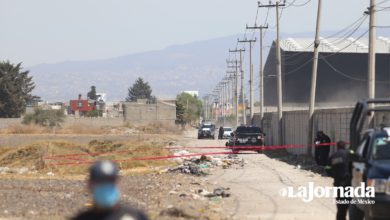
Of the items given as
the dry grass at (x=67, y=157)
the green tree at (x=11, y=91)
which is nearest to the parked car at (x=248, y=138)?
the dry grass at (x=67, y=157)

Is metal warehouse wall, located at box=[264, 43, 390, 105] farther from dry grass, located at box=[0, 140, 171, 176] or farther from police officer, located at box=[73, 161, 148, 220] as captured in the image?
police officer, located at box=[73, 161, 148, 220]

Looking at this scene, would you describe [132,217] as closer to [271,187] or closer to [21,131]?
[271,187]

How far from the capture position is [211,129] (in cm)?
8950

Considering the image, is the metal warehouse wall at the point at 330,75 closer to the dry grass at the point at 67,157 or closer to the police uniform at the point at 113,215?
the dry grass at the point at 67,157

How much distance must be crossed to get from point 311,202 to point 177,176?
36.9 ft

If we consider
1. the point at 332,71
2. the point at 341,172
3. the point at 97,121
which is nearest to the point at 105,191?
the point at 341,172

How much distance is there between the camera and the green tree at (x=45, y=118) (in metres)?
112

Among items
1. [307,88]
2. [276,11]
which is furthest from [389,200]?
[307,88]

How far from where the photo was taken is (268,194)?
21.2 metres

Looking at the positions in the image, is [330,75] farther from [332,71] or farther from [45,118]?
[45,118]

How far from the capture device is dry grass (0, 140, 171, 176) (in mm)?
37562

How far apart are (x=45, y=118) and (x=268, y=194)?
320 ft

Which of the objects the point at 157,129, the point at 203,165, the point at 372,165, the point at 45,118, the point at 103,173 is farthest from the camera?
the point at 45,118

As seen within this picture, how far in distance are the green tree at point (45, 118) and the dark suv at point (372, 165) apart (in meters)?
98.3
